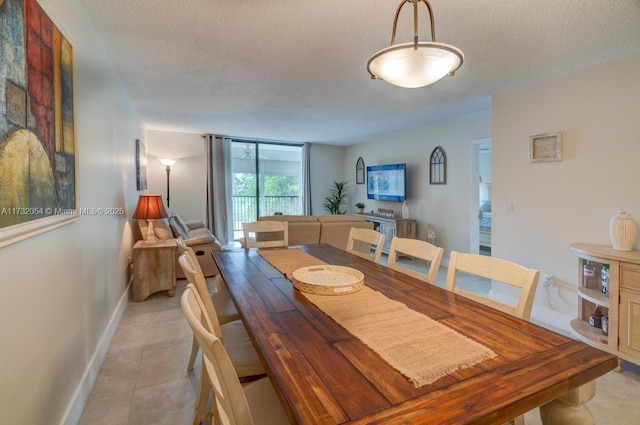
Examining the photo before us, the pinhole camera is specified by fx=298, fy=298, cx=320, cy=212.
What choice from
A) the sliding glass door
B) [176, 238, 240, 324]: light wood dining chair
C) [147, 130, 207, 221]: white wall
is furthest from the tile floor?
the sliding glass door

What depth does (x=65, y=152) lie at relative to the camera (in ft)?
4.76

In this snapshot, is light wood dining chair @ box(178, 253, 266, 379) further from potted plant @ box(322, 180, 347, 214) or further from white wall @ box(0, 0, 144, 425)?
potted plant @ box(322, 180, 347, 214)

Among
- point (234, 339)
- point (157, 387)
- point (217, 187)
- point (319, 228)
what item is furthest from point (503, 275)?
point (217, 187)

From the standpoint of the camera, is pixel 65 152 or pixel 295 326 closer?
pixel 295 326

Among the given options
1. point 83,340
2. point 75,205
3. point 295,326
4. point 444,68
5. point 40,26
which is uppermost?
point 40,26

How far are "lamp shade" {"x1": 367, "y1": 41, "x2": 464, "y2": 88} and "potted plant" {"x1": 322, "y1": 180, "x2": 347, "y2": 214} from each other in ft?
18.8

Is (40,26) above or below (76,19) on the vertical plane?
below

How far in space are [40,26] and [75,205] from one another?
84 cm

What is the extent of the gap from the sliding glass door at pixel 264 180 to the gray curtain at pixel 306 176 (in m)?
0.14

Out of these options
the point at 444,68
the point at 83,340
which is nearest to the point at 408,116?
the point at 444,68

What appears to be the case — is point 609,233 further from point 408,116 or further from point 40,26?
point 40,26

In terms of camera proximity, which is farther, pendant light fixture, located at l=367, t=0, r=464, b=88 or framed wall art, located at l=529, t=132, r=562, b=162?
framed wall art, located at l=529, t=132, r=562, b=162

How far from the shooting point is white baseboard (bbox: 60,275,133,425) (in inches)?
58.9

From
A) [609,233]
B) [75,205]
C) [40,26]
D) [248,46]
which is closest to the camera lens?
[40,26]
